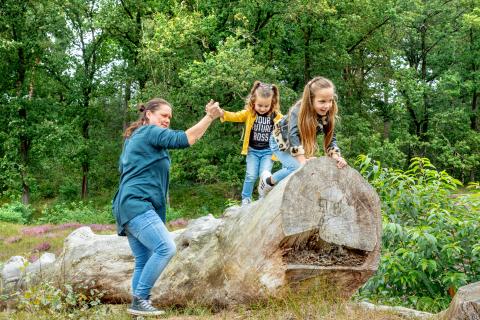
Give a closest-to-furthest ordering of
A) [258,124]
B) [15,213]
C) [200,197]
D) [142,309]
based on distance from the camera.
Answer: [142,309], [258,124], [15,213], [200,197]

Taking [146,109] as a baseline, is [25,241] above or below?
below

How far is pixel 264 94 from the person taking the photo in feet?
22.8

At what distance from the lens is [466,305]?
4273 mm

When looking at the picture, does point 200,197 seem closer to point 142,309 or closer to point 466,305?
point 142,309

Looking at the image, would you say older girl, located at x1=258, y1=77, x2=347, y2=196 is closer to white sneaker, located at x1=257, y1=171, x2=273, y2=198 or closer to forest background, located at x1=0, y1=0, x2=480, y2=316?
white sneaker, located at x1=257, y1=171, x2=273, y2=198

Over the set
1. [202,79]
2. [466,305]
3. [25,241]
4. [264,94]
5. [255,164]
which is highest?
[202,79]

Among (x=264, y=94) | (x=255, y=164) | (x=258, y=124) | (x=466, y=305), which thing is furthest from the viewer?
(x=255, y=164)

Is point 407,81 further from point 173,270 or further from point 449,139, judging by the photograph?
point 173,270

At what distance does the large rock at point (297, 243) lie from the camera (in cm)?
489

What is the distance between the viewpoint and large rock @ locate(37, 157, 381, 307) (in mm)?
4887

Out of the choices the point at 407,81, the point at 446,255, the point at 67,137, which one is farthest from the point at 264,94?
the point at 67,137

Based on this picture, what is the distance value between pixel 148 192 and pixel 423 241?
11.0 feet

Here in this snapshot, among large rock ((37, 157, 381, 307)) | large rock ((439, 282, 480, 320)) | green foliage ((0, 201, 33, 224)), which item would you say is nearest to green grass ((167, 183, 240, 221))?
green foliage ((0, 201, 33, 224))

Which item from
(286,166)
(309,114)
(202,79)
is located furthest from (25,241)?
(309,114)
